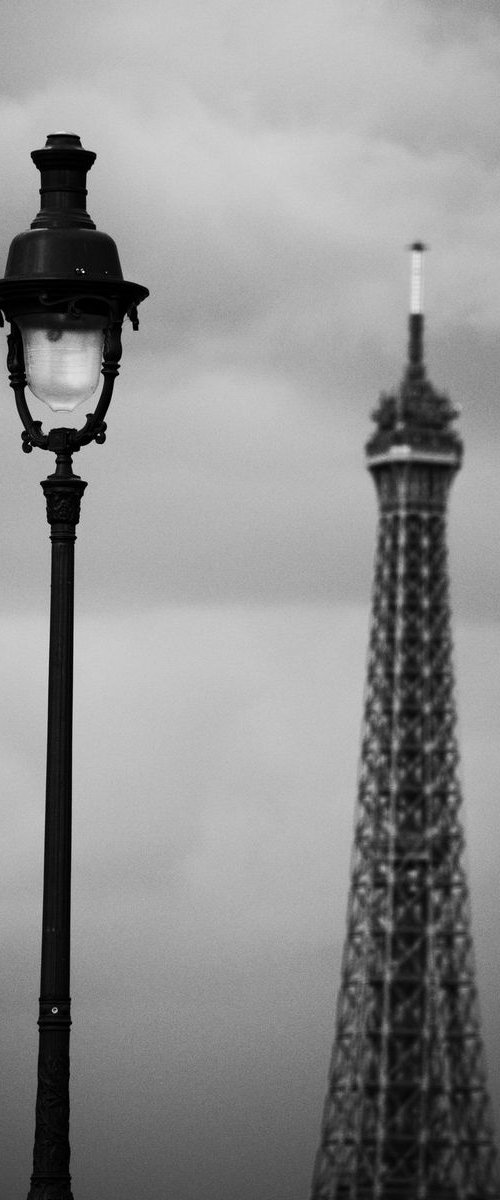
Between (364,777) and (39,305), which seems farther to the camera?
(364,777)

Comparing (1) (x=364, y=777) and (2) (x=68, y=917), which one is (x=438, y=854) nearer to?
(1) (x=364, y=777)

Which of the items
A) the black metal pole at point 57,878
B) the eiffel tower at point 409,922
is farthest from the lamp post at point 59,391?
the eiffel tower at point 409,922

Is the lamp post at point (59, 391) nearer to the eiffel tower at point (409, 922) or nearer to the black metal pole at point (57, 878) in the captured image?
the black metal pole at point (57, 878)

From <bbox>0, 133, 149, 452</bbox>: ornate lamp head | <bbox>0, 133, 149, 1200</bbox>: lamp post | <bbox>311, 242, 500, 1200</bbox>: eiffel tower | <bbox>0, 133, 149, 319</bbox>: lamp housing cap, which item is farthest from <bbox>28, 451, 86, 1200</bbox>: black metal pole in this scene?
<bbox>311, 242, 500, 1200</bbox>: eiffel tower

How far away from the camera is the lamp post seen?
17.8 metres

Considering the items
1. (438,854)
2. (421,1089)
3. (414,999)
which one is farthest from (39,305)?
(421,1089)

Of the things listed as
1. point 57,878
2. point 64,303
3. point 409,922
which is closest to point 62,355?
point 64,303

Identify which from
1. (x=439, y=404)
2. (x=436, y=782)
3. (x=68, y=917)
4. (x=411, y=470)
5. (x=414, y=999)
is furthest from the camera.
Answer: (x=414, y=999)

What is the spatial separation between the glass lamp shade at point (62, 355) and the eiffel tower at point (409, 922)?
6.57m

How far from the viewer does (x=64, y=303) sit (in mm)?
18234

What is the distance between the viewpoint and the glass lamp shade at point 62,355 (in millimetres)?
18375

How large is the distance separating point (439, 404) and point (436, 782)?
23.2 feet

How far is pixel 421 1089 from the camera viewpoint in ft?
100

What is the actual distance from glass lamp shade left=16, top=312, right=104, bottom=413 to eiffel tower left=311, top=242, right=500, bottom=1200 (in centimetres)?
657
